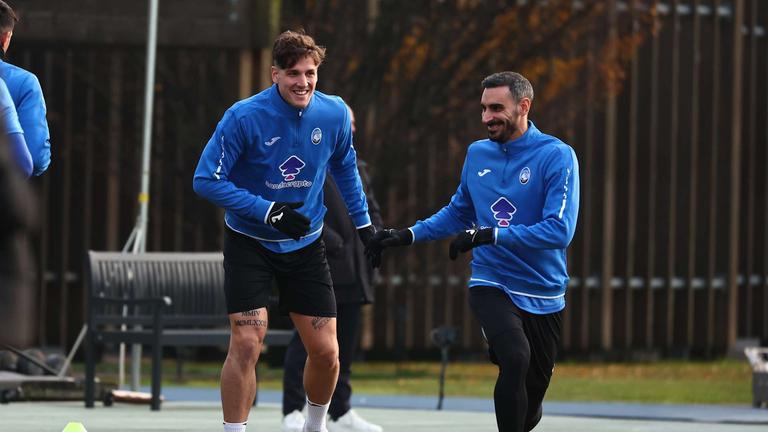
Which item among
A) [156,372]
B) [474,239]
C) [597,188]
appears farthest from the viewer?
[597,188]

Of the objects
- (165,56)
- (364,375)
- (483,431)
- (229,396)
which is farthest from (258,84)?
(229,396)

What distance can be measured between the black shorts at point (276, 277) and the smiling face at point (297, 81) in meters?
0.66

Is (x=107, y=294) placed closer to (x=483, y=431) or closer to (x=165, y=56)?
(x=483, y=431)

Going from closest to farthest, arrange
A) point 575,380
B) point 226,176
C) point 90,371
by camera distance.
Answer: point 226,176 < point 90,371 < point 575,380

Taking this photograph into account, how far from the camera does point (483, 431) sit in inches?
459

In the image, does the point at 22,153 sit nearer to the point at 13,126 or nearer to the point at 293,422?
the point at 13,126

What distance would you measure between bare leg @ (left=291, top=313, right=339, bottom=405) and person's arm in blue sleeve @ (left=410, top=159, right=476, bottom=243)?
0.58 m

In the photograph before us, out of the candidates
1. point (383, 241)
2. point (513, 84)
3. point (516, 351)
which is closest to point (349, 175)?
point (383, 241)

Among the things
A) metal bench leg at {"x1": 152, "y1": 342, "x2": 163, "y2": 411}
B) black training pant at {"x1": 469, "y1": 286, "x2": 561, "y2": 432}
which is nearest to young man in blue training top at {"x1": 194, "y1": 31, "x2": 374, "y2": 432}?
black training pant at {"x1": 469, "y1": 286, "x2": 561, "y2": 432}

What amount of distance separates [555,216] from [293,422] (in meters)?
3.19

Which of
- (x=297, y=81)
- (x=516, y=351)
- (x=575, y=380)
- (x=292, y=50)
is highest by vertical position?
(x=292, y=50)

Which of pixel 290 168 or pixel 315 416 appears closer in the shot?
pixel 290 168

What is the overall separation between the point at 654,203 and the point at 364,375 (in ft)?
23.7

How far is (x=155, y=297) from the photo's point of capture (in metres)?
13.6
